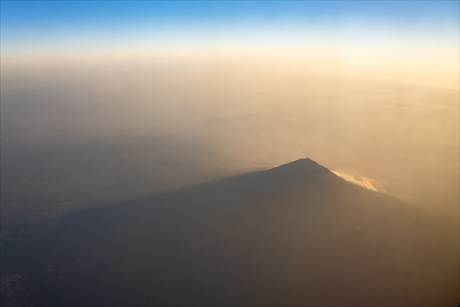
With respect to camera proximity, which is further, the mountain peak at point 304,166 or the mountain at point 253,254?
the mountain peak at point 304,166

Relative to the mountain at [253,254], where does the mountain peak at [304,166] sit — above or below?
above

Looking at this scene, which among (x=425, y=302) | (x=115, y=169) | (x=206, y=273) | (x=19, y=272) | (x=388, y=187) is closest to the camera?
(x=425, y=302)

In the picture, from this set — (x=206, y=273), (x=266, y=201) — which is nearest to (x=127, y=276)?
(x=206, y=273)

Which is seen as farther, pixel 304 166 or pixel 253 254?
pixel 304 166

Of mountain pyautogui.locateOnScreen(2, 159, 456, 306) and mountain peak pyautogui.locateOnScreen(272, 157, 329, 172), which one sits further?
mountain peak pyautogui.locateOnScreen(272, 157, 329, 172)

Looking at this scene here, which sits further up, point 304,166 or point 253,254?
point 304,166

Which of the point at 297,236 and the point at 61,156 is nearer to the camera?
the point at 297,236

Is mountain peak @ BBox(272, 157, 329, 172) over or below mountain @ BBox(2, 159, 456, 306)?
over

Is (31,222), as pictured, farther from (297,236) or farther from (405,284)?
(405,284)
